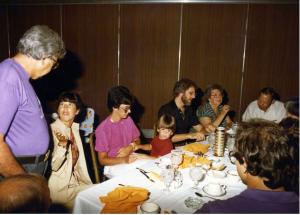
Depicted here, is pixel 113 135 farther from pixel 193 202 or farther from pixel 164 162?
pixel 193 202

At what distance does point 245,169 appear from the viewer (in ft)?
4.18

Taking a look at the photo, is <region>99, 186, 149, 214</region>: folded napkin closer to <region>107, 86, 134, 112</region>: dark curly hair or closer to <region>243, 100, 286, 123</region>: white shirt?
<region>107, 86, 134, 112</region>: dark curly hair

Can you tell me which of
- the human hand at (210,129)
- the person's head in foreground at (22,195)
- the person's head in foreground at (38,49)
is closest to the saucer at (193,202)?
the person's head in foreground at (22,195)

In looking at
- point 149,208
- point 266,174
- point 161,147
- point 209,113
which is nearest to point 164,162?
point 161,147

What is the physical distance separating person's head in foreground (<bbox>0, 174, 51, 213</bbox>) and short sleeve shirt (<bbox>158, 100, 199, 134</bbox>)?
2166 mm

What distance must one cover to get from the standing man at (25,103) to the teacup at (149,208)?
29.0 inches

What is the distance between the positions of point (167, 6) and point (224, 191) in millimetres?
3388

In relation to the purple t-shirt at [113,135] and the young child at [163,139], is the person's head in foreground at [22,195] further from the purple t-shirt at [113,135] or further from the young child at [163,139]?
the young child at [163,139]

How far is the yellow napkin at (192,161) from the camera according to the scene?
6.87 feet

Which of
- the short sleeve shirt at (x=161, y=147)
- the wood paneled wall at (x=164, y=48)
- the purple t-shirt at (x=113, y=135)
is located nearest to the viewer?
the purple t-shirt at (x=113, y=135)

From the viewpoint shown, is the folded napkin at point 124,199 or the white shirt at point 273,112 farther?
the white shirt at point 273,112

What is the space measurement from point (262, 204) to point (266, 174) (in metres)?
0.13

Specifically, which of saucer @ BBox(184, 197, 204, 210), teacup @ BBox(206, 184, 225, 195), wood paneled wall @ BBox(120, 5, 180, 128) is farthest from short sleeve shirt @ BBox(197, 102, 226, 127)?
saucer @ BBox(184, 197, 204, 210)

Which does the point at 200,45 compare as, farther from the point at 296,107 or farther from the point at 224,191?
the point at 224,191
